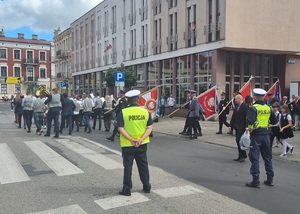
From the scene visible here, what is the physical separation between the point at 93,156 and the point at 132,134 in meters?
3.97

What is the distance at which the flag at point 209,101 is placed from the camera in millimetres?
15406

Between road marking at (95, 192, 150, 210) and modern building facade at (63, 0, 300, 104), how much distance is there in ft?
58.7

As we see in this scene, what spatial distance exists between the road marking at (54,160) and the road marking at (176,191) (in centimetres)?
223

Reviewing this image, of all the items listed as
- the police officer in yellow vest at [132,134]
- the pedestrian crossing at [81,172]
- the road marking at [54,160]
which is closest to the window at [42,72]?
the pedestrian crossing at [81,172]

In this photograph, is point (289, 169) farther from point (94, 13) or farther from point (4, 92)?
point (4, 92)

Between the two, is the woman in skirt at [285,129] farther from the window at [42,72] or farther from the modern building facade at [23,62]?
the window at [42,72]

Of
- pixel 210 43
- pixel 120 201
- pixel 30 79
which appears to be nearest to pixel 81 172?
pixel 120 201

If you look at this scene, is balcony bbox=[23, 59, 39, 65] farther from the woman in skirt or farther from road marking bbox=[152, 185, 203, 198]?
road marking bbox=[152, 185, 203, 198]

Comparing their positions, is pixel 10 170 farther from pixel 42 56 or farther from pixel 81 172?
pixel 42 56

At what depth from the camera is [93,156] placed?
939 cm

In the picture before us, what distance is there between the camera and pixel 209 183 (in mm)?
6824

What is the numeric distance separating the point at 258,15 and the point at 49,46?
7044cm

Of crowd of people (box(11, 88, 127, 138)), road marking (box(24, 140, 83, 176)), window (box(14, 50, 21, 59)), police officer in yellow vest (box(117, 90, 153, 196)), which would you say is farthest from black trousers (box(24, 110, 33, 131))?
window (box(14, 50, 21, 59))

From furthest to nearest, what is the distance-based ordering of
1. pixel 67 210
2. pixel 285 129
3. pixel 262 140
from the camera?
pixel 285 129 < pixel 262 140 < pixel 67 210
